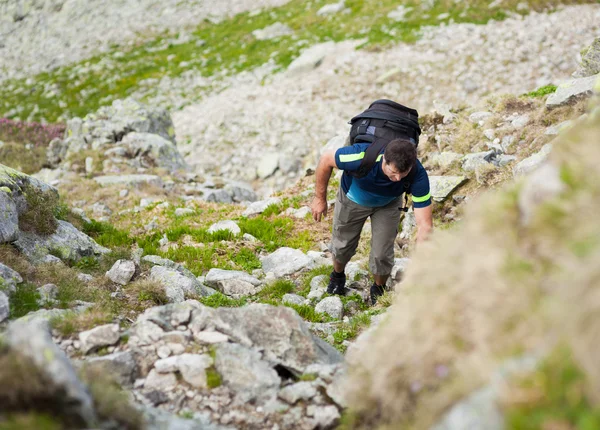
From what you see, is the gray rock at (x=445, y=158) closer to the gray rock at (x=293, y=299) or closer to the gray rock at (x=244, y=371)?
the gray rock at (x=293, y=299)

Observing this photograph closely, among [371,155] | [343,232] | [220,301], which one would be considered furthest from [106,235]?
[371,155]

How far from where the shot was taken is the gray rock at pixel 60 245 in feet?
24.2

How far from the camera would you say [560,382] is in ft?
8.13

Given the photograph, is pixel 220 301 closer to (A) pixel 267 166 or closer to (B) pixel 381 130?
(B) pixel 381 130

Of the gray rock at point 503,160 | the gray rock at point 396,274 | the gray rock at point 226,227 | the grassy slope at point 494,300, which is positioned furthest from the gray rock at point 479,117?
the grassy slope at point 494,300

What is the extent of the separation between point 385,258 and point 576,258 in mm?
5229

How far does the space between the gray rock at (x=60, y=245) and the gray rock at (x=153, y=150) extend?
9947 mm

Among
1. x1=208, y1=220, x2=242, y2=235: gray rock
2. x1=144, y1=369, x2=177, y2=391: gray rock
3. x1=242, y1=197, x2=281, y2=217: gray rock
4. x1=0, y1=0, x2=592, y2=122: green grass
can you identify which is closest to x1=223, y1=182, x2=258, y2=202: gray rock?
x1=242, y1=197, x2=281, y2=217: gray rock

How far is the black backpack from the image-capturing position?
6.54 metres

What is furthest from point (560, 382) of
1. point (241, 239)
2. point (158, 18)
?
point (158, 18)

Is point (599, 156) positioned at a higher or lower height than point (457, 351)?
higher

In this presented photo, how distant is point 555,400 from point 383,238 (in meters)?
5.19

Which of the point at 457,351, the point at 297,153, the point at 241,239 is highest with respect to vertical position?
the point at 457,351

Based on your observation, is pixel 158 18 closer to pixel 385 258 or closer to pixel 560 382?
pixel 385 258
